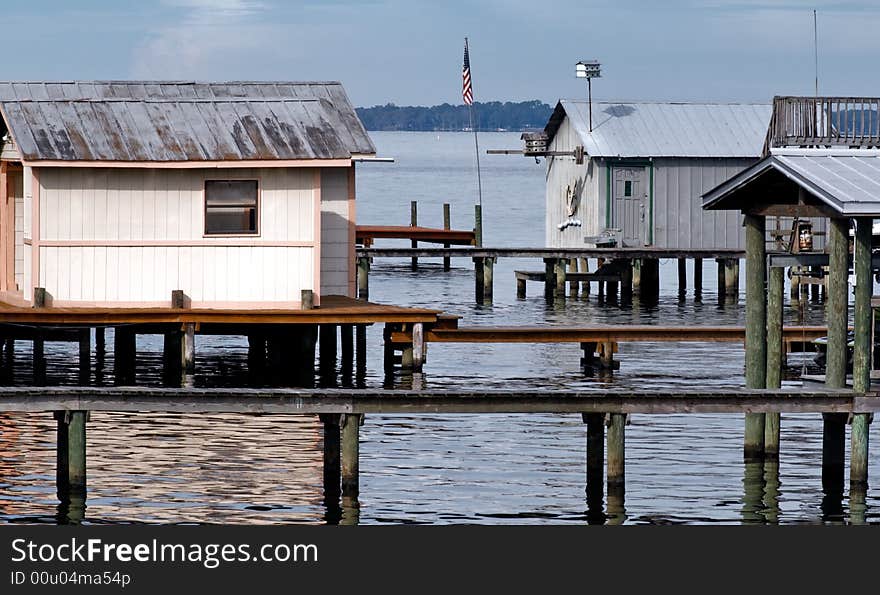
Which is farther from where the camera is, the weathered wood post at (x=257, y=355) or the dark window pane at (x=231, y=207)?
the weathered wood post at (x=257, y=355)

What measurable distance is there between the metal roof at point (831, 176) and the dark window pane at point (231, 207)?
9.45 meters

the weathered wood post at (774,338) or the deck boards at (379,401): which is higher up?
the weathered wood post at (774,338)

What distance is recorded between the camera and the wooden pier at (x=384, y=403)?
70.2 feet

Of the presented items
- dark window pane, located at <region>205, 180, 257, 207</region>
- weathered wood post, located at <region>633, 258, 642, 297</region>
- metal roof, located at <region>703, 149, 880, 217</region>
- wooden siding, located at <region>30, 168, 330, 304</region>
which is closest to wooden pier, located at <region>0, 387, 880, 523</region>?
metal roof, located at <region>703, 149, 880, 217</region>

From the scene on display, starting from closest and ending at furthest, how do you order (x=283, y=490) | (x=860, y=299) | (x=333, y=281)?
(x=860, y=299) < (x=283, y=490) < (x=333, y=281)

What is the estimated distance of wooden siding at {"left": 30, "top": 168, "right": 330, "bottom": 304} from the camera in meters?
30.4

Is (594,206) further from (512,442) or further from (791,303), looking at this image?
(512,442)

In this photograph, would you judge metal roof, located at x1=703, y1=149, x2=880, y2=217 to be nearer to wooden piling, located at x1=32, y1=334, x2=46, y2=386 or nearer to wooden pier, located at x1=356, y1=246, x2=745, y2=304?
wooden piling, located at x1=32, y1=334, x2=46, y2=386

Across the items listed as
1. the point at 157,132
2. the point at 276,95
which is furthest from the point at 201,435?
the point at 276,95

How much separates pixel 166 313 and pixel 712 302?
2571 cm

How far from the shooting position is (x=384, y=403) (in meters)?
21.4

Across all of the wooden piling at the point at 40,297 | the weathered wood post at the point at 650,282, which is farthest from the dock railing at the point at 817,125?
the weathered wood post at the point at 650,282

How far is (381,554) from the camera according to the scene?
18672 mm

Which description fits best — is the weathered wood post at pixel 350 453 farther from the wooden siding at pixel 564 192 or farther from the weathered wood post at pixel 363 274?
the wooden siding at pixel 564 192
